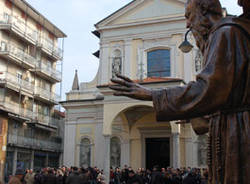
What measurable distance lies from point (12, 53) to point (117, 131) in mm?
11466

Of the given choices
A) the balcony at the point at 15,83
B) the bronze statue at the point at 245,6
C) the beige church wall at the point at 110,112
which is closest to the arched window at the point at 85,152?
the beige church wall at the point at 110,112

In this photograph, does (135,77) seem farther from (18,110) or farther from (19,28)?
(19,28)

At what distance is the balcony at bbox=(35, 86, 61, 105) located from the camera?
108 feet

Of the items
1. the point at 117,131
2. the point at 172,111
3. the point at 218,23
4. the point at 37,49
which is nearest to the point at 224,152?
the point at 172,111

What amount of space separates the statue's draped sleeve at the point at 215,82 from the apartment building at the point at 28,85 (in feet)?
83.3

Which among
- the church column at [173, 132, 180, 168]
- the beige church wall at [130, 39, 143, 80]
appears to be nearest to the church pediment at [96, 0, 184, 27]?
the beige church wall at [130, 39, 143, 80]

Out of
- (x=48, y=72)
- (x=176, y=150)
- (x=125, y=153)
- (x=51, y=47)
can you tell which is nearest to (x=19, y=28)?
(x=48, y=72)

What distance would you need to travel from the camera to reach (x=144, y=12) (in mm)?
25531

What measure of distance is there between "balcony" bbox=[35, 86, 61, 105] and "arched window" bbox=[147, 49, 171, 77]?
40.5ft

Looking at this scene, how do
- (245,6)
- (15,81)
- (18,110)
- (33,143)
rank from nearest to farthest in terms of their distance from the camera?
(245,6), (15,81), (18,110), (33,143)

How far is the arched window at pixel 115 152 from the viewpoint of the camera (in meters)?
23.3

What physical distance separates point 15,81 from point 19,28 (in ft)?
14.8

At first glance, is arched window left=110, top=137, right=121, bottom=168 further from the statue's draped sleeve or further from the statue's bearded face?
the statue's draped sleeve

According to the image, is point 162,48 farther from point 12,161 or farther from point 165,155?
point 12,161
